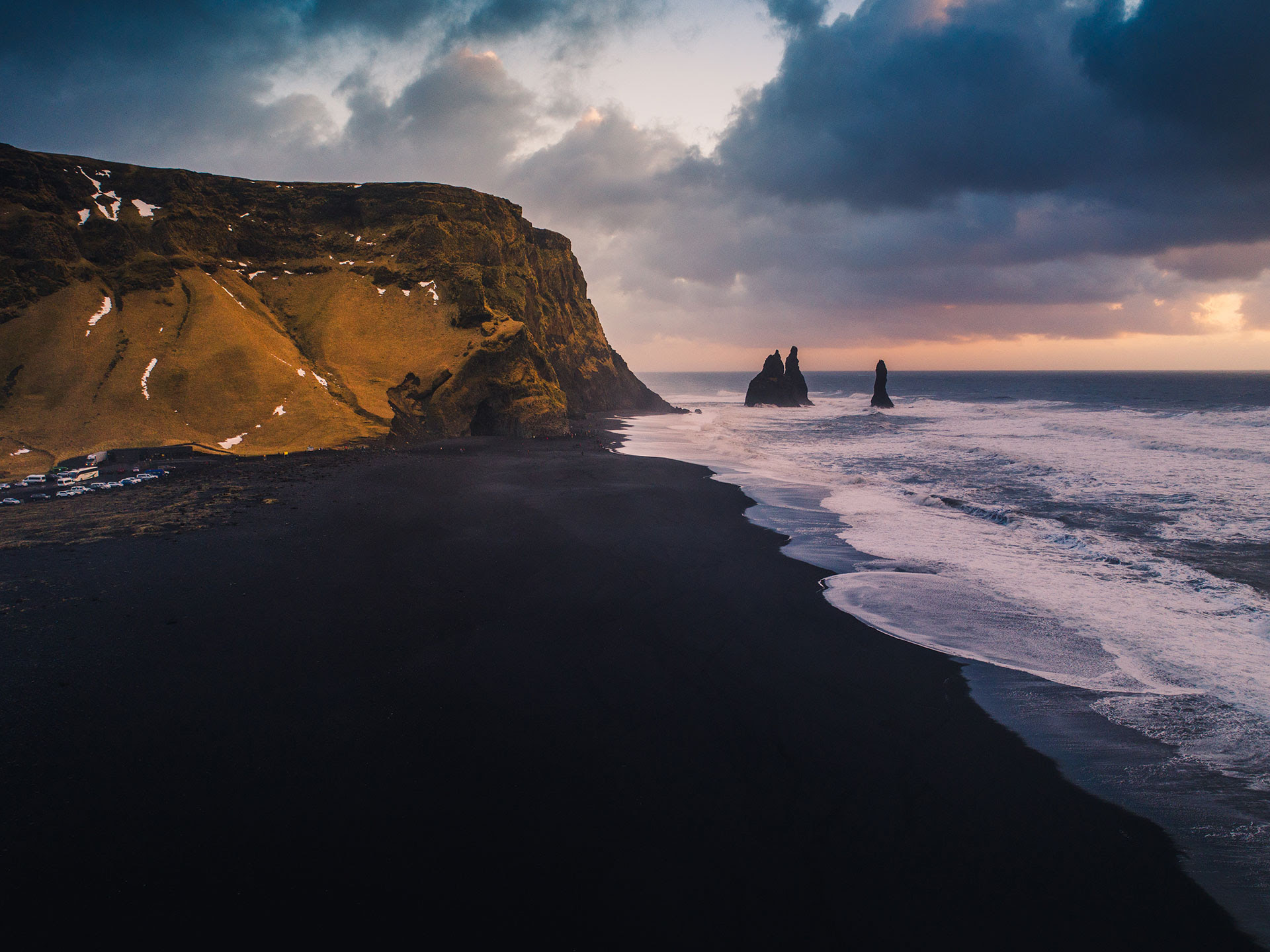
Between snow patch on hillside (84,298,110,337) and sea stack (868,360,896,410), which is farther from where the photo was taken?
sea stack (868,360,896,410)

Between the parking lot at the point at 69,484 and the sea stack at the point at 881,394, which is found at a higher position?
the sea stack at the point at 881,394

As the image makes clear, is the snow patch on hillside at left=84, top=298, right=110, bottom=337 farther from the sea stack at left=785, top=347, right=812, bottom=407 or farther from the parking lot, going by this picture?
the sea stack at left=785, top=347, right=812, bottom=407

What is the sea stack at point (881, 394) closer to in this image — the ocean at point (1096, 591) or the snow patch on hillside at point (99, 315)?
the ocean at point (1096, 591)

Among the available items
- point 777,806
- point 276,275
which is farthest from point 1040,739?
point 276,275

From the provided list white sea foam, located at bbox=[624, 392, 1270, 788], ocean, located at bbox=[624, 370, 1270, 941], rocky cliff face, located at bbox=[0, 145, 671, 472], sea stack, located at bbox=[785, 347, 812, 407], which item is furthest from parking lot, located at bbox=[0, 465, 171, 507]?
sea stack, located at bbox=[785, 347, 812, 407]

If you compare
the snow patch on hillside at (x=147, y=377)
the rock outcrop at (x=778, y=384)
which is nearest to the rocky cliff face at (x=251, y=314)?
A: the snow patch on hillside at (x=147, y=377)

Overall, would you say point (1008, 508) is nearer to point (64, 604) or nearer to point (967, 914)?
point (967, 914)
